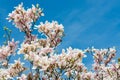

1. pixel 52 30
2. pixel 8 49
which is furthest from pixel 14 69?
pixel 52 30

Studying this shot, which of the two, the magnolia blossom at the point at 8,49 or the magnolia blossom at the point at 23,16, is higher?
the magnolia blossom at the point at 23,16

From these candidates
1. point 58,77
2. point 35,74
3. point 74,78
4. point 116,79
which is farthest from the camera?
point 116,79

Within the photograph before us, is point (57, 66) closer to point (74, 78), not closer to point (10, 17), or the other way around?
point (74, 78)

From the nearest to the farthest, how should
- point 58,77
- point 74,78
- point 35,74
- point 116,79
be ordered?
point 58,77, point 35,74, point 74,78, point 116,79

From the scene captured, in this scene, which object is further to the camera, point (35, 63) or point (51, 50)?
point (51, 50)

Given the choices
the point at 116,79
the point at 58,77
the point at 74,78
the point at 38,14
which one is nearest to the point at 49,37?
the point at 38,14

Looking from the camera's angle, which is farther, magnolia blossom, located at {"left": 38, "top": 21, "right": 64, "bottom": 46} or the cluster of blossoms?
magnolia blossom, located at {"left": 38, "top": 21, "right": 64, "bottom": 46}

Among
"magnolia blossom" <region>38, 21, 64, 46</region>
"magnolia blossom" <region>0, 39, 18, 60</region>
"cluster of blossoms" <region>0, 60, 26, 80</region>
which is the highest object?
"magnolia blossom" <region>38, 21, 64, 46</region>

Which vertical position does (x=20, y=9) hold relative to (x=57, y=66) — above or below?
above

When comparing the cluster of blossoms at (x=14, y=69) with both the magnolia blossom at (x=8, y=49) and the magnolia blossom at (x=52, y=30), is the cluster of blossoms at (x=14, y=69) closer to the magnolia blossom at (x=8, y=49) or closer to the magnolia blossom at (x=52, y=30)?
the magnolia blossom at (x=8, y=49)

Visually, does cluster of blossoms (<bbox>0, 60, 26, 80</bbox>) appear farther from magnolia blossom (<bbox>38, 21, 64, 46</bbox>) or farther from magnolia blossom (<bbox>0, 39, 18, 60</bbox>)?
magnolia blossom (<bbox>38, 21, 64, 46</bbox>)

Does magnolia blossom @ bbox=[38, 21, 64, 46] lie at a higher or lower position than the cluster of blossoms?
higher

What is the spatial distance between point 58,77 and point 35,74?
3.65 ft

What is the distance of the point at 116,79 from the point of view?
16531 mm
